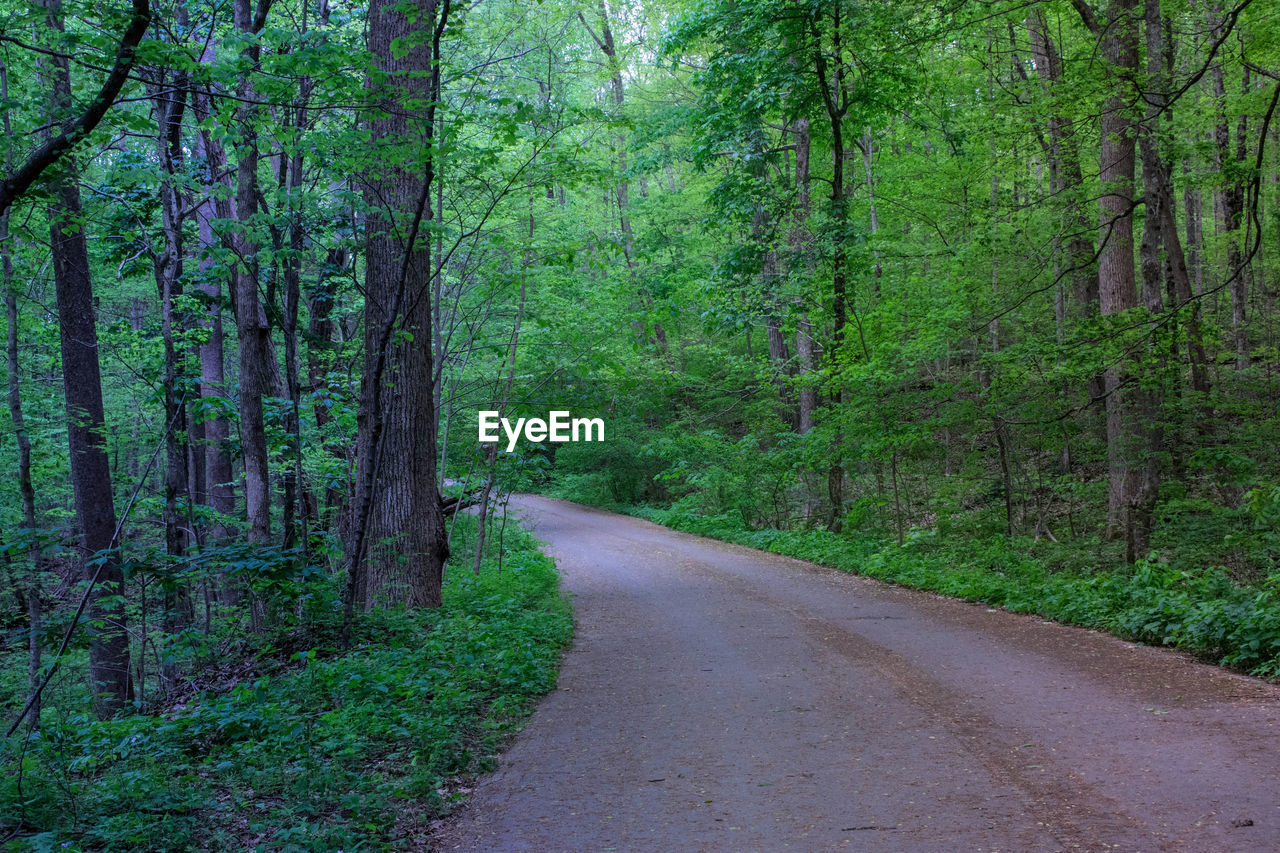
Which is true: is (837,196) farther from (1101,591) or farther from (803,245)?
(1101,591)

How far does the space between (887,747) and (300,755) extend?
3716 millimetres

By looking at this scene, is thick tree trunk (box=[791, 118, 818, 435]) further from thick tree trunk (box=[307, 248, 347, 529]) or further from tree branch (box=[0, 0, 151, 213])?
tree branch (box=[0, 0, 151, 213])

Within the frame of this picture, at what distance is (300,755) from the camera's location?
491 cm

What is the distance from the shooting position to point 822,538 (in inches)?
640

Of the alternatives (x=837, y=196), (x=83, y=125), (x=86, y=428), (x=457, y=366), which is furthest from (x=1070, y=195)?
(x=86, y=428)

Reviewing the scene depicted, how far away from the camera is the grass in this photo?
3928mm

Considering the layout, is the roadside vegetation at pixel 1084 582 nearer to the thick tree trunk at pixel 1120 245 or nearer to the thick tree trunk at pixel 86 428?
the thick tree trunk at pixel 1120 245

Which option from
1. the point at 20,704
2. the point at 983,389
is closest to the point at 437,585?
the point at 20,704

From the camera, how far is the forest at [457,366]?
18.1ft

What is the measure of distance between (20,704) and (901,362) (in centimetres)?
1430

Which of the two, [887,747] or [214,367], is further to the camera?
[214,367]

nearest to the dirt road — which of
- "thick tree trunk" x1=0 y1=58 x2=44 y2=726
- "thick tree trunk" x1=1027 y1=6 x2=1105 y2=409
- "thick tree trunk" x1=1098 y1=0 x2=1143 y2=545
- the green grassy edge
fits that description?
the green grassy edge

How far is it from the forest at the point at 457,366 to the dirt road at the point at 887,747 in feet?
2.05

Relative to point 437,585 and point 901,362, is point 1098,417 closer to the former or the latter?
point 901,362
